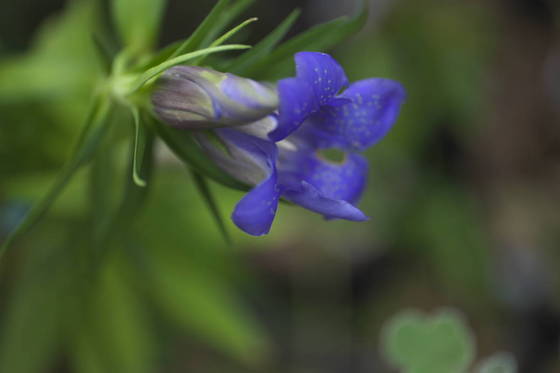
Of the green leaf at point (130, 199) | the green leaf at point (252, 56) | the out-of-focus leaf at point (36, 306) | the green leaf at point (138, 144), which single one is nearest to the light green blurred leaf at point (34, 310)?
the out-of-focus leaf at point (36, 306)

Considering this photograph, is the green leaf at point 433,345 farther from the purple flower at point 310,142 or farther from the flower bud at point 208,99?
the flower bud at point 208,99

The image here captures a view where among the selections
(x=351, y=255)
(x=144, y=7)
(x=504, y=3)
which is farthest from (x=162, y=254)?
(x=504, y=3)

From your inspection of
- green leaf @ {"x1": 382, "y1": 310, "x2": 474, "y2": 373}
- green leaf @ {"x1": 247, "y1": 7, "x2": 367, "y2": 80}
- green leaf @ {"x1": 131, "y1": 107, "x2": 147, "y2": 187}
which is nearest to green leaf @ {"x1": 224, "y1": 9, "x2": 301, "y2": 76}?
green leaf @ {"x1": 247, "y1": 7, "x2": 367, "y2": 80}

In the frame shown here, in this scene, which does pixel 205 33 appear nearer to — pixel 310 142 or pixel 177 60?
pixel 177 60

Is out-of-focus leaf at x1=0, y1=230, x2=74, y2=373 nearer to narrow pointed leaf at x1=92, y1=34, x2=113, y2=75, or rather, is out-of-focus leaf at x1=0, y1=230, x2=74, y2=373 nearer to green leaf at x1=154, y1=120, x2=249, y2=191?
narrow pointed leaf at x1=92, y1=34, x2=113, y2=75

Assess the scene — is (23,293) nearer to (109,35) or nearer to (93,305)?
(93,305)
